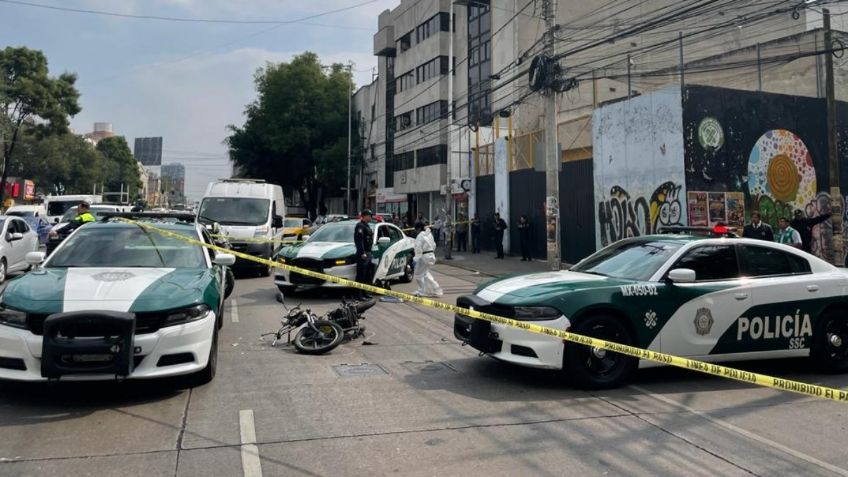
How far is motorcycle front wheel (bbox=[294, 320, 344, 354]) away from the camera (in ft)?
24.4

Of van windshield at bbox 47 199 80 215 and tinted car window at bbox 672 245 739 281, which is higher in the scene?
van windshield at bbox 47 199 80 215

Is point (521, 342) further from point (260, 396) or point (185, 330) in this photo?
point (185, 330)

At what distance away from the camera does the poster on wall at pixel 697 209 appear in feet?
52.4

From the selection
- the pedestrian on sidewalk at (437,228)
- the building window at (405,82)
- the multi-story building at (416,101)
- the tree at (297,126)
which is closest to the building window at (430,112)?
the multi-story building at (416,101)

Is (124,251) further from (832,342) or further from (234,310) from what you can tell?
(832,342)

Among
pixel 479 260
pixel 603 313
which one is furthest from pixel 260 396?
pixel 479 260

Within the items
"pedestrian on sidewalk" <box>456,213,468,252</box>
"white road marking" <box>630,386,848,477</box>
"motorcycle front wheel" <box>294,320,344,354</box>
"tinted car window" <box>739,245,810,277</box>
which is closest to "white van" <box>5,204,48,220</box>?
"pedestrian on sidewalk" <box>456,213,468,252</box>

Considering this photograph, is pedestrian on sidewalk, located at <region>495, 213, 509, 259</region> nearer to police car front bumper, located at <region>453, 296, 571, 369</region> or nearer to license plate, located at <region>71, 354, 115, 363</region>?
police car front bumper, located at <region>453, 296, 571, 369</region>

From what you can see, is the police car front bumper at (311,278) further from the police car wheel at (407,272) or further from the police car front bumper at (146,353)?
the police car front bumper at (146,353)

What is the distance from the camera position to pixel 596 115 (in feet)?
62.7

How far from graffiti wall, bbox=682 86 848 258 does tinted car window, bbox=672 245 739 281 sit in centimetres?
1001

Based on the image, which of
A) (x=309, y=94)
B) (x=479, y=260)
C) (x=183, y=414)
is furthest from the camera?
(x=309, y=94)

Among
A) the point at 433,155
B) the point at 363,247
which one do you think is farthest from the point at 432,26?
the point at 363,247

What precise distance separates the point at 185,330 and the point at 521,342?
9.91 ft
